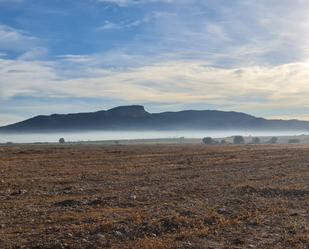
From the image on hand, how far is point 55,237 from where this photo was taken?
12578mm

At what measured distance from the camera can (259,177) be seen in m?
29.0

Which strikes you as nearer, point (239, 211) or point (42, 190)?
point (239, 211)

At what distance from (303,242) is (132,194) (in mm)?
9349

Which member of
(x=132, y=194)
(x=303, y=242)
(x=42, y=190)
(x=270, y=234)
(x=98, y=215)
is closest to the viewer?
(x=303, y=242)

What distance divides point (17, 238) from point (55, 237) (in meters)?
0.90

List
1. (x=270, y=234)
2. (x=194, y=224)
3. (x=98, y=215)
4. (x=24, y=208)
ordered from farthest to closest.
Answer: (x=24, y=208) → (x=98, y=215) → (x=194, y=224) → (x=270, y=234)

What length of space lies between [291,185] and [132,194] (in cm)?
773

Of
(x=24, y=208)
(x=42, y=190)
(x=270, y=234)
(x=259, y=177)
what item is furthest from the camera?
(x=259, y=177)

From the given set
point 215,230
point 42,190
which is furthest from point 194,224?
point 42,190

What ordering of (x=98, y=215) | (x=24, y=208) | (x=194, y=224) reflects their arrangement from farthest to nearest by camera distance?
(x=24, y=208)
(x=98, y=215)
(x=194, y=224)

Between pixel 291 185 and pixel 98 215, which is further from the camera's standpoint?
pixel 291 185

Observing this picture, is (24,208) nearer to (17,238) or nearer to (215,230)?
(17,238)

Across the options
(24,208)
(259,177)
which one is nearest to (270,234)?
(24,208)

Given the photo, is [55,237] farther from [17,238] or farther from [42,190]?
[42,190]
